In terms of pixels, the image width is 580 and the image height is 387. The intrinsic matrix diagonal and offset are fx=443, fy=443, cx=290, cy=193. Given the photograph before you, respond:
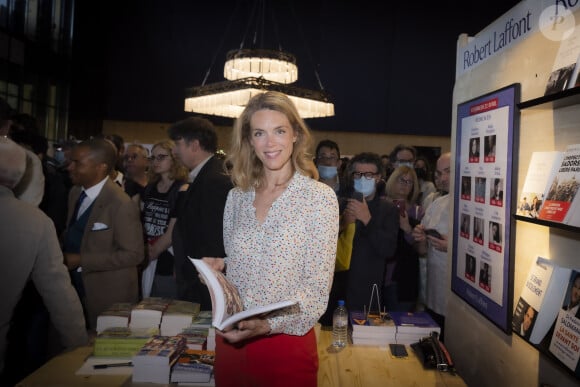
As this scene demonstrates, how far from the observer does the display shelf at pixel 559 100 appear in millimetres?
1181

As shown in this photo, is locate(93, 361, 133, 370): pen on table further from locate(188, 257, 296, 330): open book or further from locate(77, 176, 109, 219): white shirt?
locate(77, 176, 109, 219): white shirt

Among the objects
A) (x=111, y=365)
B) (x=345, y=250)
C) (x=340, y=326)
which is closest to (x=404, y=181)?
(x=345, y=250)

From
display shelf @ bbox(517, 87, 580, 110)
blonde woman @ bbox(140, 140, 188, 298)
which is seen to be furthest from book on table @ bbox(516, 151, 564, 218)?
blonde woman @ bbox(140, 140, 188, 298)

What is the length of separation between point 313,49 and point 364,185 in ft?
23.6

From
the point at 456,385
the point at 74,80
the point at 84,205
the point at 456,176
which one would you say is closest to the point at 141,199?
the point at 84,205

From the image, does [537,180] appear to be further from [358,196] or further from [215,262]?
[358,196]

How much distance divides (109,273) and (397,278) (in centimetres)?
198

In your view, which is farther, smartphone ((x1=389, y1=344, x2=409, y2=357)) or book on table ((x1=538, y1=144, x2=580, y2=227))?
smartphone ((x1=389, y1=344, x2=409, y2=357))

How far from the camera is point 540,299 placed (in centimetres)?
143

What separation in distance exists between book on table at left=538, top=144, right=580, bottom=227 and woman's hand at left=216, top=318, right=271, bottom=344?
3.00 ft

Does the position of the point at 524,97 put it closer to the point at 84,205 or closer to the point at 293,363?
the point at 293,363

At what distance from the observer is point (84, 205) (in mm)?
2773

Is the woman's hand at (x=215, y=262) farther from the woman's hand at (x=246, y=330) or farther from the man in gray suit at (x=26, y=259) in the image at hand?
the man in gray suit at (x=26, y=259)

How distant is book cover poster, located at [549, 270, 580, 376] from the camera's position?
4.00 feet
